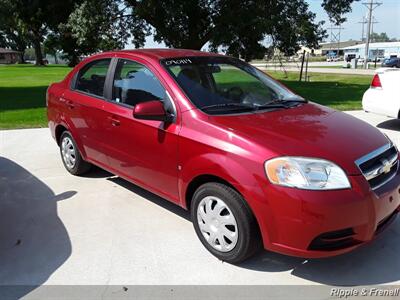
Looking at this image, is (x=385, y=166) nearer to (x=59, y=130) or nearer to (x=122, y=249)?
(x=122, y=249)

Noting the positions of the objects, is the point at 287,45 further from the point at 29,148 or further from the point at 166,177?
the point at 166,177

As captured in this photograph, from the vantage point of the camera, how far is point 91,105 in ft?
16.3

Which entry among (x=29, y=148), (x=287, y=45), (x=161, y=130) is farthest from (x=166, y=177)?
(x=287, y=45)

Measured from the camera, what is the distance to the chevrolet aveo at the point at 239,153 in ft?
10.1

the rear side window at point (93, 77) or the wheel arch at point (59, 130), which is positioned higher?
the rear side window at point (93, 77)

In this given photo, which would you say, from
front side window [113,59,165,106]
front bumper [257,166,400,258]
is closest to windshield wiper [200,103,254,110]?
front side window [113,59,165,106]

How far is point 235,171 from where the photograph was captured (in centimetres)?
325

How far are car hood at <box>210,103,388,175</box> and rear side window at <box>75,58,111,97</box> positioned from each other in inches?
74.1

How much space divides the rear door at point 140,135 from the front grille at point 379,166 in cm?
154

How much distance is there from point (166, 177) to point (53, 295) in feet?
4.54

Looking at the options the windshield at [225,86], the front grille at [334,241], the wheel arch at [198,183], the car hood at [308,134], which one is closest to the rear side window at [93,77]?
the windshield at [225,86]

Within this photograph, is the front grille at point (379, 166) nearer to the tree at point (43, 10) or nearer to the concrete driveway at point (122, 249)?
the concrete driveway at point (122, 249)

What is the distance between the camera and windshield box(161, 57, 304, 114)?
395 cm

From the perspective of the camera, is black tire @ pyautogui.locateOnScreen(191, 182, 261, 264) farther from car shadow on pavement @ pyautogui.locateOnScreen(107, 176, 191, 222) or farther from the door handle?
the door handle
